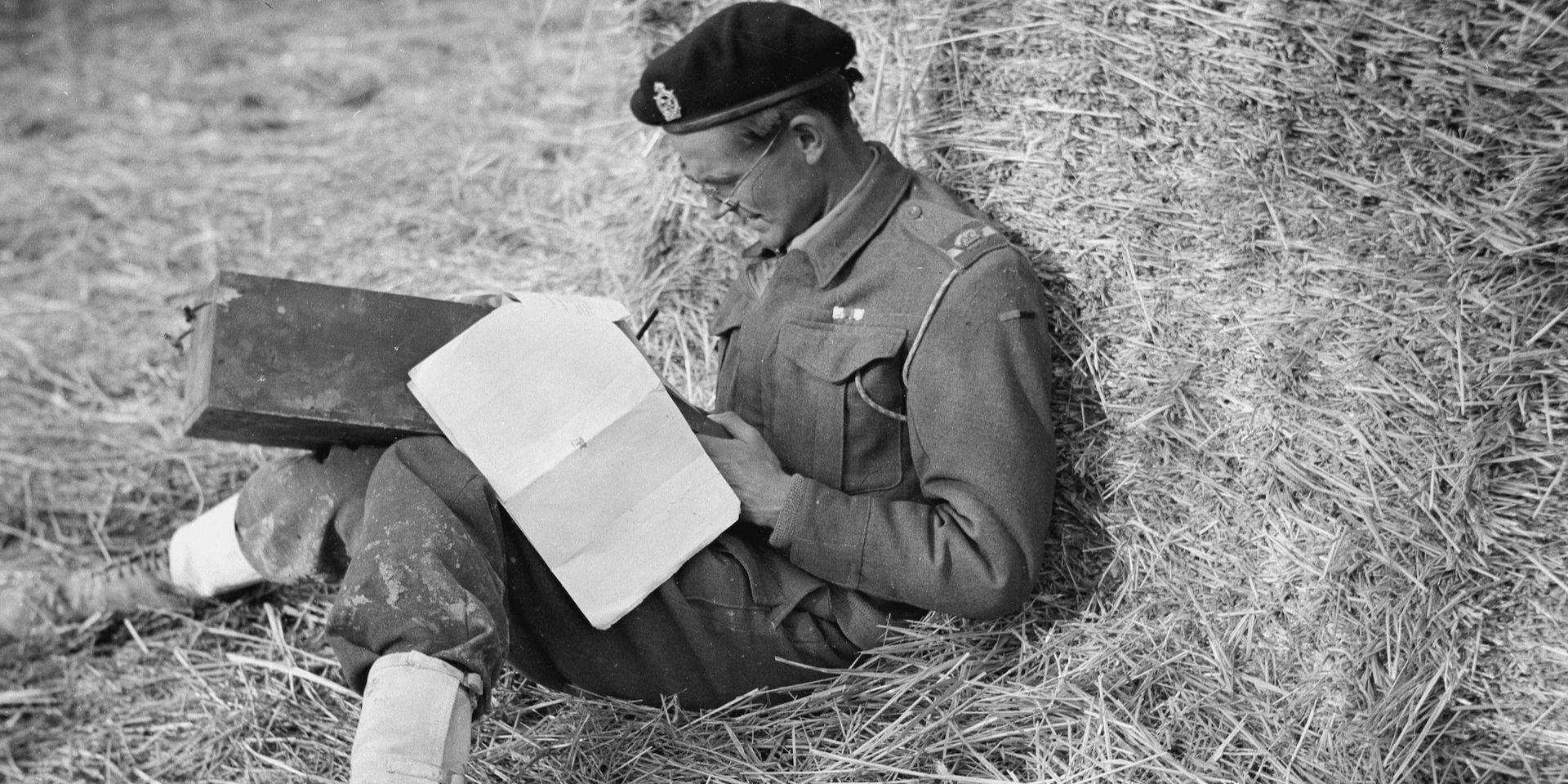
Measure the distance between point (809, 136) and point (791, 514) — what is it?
73 cm

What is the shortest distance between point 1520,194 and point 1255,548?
0.74 meters

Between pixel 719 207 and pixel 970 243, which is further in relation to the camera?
pixel 719 207

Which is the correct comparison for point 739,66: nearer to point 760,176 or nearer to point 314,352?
point 760,176

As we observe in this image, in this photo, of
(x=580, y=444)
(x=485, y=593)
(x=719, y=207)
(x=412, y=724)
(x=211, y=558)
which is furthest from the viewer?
(x=211, y=558)

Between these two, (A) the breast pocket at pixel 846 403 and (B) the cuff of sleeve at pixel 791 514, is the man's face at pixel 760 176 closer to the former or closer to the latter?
(A) the breast pocket at pixel 846 403

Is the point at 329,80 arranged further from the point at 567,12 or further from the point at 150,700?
the point at 150,700

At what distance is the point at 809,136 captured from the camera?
8.61 ft

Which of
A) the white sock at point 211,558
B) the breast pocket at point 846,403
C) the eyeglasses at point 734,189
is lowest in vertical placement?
the white sock at point 211,558

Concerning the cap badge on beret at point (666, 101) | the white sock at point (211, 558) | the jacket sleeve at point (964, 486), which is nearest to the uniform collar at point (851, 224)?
the jacket sleeve at point (964, 486)

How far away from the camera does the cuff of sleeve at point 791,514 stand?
246 cm

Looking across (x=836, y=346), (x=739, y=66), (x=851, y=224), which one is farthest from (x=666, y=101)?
(x=836, y=346)

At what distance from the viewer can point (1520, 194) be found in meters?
2.10

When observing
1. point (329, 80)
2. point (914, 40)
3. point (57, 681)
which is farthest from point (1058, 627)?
point (329, 80)

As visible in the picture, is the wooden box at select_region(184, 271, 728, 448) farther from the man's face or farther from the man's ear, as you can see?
the man's ear
